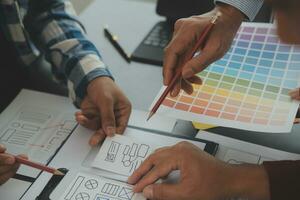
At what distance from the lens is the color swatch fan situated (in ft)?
2.93

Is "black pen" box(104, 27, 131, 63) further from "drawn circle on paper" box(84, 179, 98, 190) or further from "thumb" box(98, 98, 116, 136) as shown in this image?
"drawn circle on paper" box(84, 179, 98, 190)

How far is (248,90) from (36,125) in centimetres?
44

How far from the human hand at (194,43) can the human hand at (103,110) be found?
0.11 meters

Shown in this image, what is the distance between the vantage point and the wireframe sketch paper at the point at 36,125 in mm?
910

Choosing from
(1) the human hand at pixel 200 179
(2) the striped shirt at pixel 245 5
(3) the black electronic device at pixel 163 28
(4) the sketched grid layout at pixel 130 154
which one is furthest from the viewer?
(3) the black electronic device at pixel 163 28

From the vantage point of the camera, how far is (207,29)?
91cm

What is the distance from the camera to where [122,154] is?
0.85 meters

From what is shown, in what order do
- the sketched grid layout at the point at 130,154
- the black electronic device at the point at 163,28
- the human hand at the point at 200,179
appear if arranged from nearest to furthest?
the human hand at the point at 200,179 < the sketched grid layout at the point at 130,154 < the black electronic device at the point at 163,28

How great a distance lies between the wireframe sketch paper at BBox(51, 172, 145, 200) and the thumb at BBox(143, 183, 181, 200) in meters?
0.02

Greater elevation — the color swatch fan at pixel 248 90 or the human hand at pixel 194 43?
the human hand at pixel 194 43

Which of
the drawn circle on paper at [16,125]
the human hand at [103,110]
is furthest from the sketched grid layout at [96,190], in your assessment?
the drawn circle on paper at [16,125]

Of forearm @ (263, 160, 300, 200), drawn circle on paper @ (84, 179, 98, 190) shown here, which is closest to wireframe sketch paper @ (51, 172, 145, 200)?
drawn circle on paper @ (84, 179, 98, 190)

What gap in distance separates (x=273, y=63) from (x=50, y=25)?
0.53 metres

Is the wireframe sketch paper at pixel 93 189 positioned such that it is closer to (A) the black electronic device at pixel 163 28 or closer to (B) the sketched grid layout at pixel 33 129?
(B) the sketched grid layout at pixel 33 129
